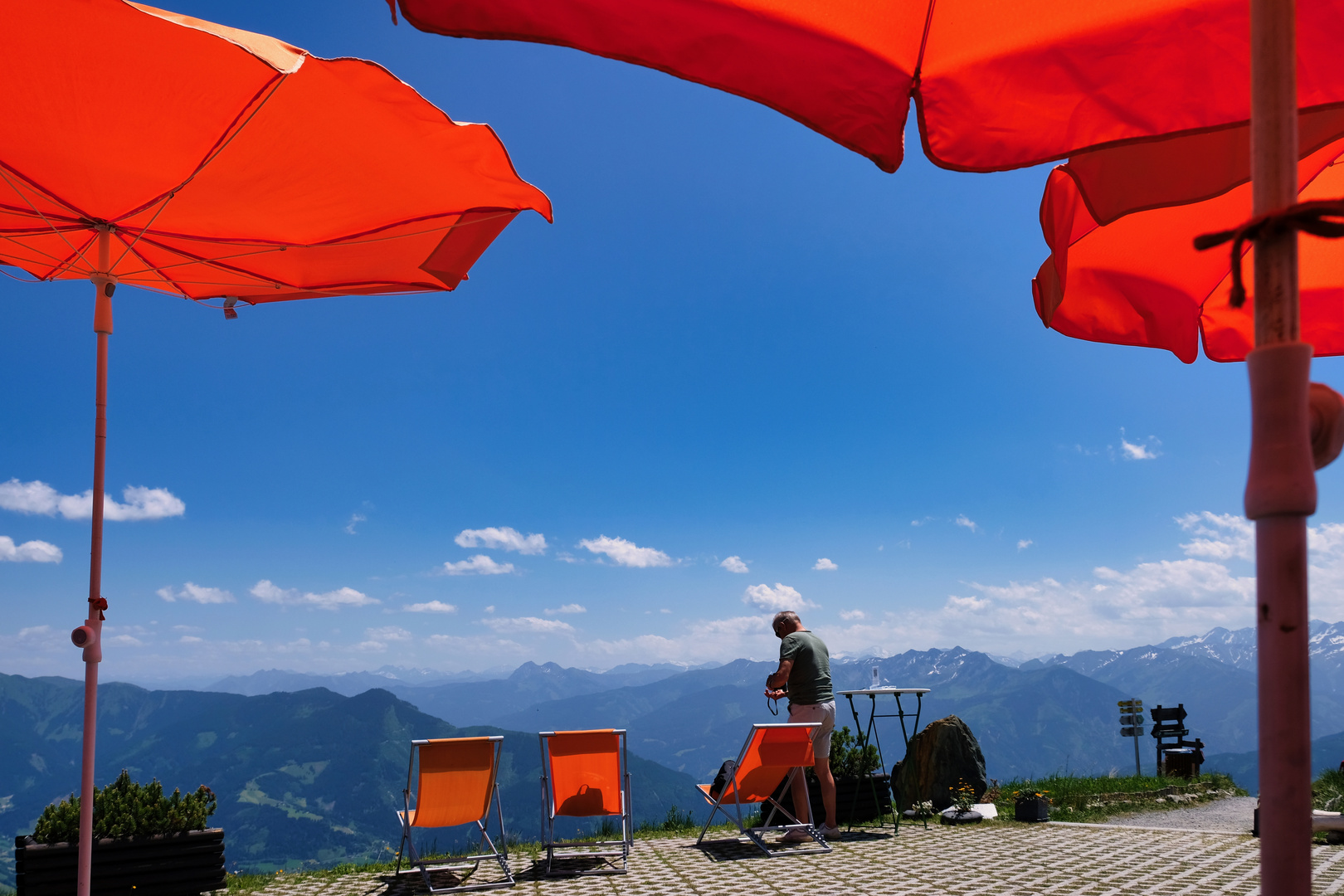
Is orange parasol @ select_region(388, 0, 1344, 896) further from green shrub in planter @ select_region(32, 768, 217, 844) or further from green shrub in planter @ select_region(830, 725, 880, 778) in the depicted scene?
green shrub in planter @ select_region(830, 725, 880, 778)

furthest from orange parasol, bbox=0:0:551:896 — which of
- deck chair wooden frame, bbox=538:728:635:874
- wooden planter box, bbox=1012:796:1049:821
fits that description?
wooden planter box, bbox=1012:796:1049:821

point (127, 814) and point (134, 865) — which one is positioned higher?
point (127, 814)

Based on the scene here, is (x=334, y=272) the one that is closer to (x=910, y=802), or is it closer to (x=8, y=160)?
(x=8, y=160)

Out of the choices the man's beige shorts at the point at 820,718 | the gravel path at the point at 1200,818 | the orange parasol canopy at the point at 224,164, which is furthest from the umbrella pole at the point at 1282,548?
the gravel path at the point at 1200,818

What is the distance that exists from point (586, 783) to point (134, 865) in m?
3.04

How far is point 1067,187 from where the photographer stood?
3.03m

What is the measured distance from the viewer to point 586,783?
6.90 metres

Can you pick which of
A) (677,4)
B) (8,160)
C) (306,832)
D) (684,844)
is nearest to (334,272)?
(8,160)

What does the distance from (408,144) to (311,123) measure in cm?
39

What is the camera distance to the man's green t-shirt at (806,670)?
298 inches

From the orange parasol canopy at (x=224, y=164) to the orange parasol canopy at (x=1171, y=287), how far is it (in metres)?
2.37

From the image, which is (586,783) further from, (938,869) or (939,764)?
(939,764)

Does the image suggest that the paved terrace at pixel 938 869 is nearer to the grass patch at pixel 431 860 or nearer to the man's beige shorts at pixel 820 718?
the grass patch at pixel 431 860

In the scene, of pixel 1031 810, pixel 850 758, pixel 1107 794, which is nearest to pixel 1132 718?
pixel 1107 794
